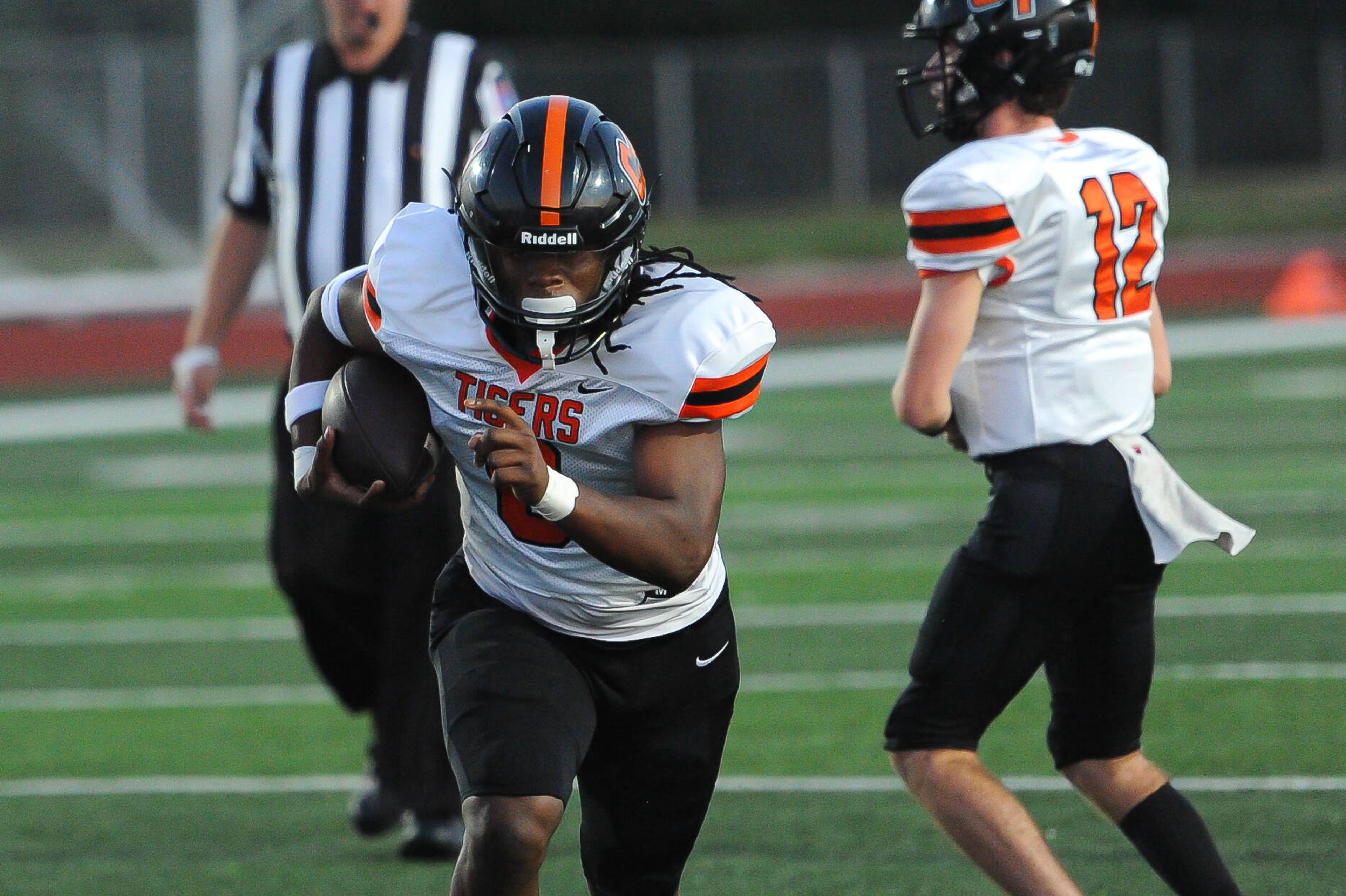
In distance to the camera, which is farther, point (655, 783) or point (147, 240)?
point (147, 240)

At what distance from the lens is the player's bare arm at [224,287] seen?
4648 millimetres

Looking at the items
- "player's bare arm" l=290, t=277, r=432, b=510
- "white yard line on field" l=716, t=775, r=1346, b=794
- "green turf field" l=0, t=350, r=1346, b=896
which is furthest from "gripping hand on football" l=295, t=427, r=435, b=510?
"white yard line on field" l=716, t=775, r=1346, b=794

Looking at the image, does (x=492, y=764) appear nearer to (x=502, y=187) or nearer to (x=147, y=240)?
(x=502, y=187)

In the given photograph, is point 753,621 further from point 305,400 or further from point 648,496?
point 648,496

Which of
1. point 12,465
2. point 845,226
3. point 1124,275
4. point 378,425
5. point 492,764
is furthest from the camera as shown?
point 845,226

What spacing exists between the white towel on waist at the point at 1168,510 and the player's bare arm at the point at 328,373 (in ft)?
3.71

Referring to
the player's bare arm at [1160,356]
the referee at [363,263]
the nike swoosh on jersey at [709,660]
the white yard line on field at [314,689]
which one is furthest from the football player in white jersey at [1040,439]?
the white yard line on field at [314,689]

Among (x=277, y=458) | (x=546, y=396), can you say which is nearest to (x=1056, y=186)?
(x=546, y=396)

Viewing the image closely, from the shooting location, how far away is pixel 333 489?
3.14m

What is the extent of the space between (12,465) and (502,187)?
8848mm

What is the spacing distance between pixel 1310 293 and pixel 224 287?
12315mm

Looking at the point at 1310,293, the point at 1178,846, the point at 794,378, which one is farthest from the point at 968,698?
the point at 1310,293

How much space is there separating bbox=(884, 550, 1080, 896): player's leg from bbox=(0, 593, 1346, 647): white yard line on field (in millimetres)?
3289

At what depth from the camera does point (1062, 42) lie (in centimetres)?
337
